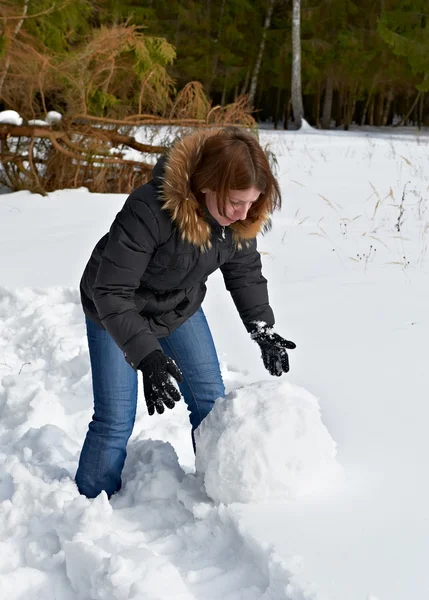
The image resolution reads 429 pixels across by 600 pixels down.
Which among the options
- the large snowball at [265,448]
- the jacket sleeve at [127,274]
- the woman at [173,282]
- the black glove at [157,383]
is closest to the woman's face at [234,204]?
the woman at [173,282]

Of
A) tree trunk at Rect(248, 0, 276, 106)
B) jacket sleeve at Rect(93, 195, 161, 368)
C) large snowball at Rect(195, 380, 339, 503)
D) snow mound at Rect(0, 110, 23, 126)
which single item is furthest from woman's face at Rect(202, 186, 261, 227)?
tree trunk at Rect(248, 0, 276, 106)

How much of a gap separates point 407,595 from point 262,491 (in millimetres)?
635

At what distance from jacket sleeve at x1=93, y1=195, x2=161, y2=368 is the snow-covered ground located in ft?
1.45

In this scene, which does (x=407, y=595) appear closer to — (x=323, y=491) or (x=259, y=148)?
(x=323, y=491)

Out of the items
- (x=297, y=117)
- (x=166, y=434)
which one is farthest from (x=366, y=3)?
(x=166, y=434)

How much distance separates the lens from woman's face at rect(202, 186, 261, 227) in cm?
226

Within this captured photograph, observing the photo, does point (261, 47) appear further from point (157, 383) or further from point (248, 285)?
point (157, 383)

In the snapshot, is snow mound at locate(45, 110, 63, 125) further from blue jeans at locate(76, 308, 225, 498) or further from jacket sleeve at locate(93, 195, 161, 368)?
jacket sleeve at locate(93, 195, 161, 368)

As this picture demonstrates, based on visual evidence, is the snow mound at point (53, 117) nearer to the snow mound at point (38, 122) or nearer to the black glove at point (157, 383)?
the snow mound at point (38, 122)

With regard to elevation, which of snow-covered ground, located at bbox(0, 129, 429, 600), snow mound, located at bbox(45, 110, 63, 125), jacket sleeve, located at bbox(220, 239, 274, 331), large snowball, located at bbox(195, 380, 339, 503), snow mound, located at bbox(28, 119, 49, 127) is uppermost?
jacket sleeve, located at bbox(220, 239, 274, 331)

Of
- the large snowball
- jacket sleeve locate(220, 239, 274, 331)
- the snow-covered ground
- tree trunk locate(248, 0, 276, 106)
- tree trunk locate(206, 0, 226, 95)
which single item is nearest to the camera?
the snow-covered ground

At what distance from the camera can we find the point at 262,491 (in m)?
2.40

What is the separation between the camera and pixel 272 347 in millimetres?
2789

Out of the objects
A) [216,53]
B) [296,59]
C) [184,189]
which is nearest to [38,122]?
[184,189]
